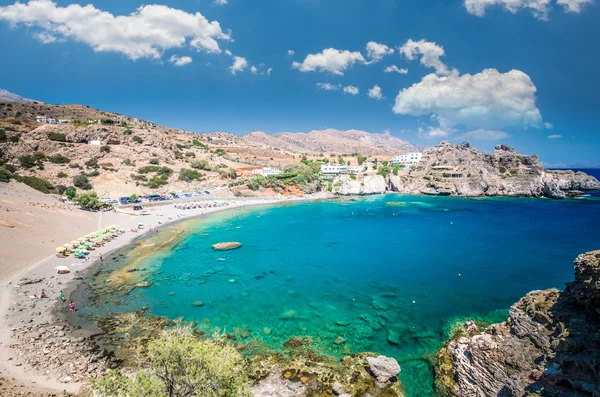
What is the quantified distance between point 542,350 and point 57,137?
358ft

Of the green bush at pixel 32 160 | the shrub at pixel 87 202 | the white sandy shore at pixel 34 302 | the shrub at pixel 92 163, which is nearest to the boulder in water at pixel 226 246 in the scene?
the white sandy shore at pixel 34 302

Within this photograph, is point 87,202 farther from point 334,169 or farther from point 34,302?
point 334,169

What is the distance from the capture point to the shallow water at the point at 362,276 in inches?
819

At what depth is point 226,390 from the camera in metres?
9.90

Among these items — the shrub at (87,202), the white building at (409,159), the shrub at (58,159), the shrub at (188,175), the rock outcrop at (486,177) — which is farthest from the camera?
the white building at (409,159)

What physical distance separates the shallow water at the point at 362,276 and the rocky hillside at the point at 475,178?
34.6 metres

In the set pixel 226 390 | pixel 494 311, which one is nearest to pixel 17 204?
pixel 226 390

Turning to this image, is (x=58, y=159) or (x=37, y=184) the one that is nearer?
(x=37, y=184)

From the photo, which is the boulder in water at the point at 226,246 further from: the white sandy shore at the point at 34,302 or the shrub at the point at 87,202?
the shrub at the point at 87,202

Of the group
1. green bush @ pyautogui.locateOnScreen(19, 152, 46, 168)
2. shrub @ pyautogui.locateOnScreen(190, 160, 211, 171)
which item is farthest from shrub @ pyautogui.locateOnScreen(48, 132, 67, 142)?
shrub @ pyautogui.locateOnScreen(190, 160, 211, 171)

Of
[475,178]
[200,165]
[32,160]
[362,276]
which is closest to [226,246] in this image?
Result: [362,276]

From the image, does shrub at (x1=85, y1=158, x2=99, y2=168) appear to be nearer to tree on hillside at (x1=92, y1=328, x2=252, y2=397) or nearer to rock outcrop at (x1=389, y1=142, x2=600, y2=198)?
tree on hillside at (x1=92, y1=328, x2=252, y2=397)

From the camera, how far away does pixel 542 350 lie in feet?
41.1

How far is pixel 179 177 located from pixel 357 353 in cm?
7502
